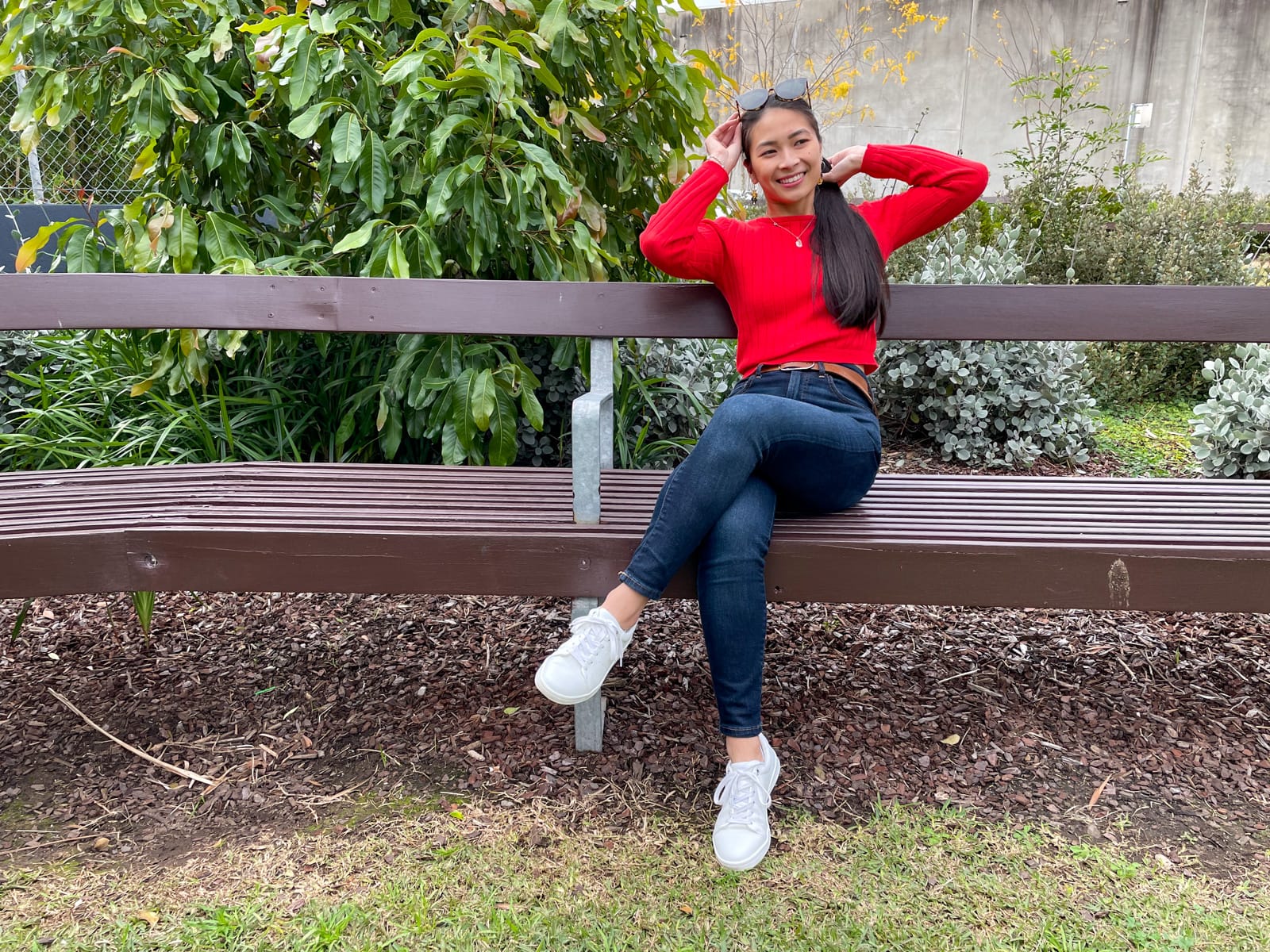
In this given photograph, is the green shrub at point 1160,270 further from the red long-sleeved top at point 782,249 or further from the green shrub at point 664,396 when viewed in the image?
the red long-sleeved top at point 782,249

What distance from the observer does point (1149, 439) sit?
4.38 metres

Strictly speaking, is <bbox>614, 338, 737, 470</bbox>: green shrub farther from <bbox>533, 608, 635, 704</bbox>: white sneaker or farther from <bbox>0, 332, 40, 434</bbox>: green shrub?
<bbox>0, 332, 40, 434</bbox>: green shrub

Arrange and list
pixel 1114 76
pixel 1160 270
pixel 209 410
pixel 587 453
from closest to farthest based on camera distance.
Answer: pixel 587 453, pixel 209 410, pixel 1160 270, pixel 1114 76

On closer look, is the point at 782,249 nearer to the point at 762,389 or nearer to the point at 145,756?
the point at 762,389

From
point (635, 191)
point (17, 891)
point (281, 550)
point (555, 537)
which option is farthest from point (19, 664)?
point (635, 191)

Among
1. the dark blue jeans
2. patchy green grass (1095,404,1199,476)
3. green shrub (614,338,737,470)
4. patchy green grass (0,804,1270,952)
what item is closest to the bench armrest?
the dark blue jeans

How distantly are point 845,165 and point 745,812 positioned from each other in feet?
4.92

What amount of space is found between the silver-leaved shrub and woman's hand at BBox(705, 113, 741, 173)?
184cm

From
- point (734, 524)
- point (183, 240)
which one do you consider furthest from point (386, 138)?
point (734, 524)

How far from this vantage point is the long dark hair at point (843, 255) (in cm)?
209

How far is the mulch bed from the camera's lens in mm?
2002

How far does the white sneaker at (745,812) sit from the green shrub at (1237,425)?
104 inches

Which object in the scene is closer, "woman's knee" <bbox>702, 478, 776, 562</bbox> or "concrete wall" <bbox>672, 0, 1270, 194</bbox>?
"woman's knee" <bbox>702, 478, 776, 562</bbox>

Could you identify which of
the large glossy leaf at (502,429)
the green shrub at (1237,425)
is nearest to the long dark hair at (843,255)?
the large glossy leaf at (502,429)
